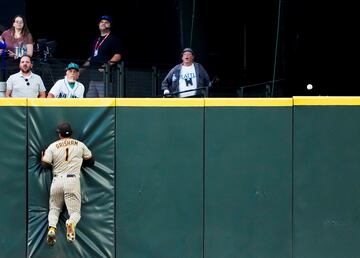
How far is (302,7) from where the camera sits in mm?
14969

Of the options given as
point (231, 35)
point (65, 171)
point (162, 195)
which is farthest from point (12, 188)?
point (231, 35)

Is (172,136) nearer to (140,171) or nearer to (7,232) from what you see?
(140,171)

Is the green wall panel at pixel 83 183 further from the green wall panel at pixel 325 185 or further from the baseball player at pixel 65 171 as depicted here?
the green wall panel at pixel 325 185

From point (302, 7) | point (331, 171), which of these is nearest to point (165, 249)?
point (331, 171)

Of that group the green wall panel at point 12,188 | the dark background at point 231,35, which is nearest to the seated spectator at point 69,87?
the green wall panel at point 12,188

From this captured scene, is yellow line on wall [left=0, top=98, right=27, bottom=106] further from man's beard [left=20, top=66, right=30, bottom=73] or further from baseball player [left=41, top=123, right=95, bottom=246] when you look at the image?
man's beard [left=20, top=66, right=30, bottom=73]

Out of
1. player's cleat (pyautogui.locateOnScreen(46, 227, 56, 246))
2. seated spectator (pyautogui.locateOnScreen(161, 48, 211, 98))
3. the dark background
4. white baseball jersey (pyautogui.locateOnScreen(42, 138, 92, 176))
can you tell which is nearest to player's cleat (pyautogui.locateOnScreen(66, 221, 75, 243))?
player's cleat (pyautogui.locateOnScreen(46, 227, 56, 246))

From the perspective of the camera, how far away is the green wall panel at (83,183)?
11109 mm

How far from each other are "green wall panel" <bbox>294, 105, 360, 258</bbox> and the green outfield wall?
0.6 inches

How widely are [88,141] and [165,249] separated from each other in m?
1.93

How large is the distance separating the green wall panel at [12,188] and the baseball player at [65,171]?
51 cm

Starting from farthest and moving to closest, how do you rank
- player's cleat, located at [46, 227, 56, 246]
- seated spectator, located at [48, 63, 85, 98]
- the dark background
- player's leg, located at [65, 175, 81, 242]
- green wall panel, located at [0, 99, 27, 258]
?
the dark background → seated spectator, located at [48, 63, 85, 98] → green wall panel, located at [0, 99, 27, 258] → player's leg, located at [65, 175, 81, 242] → player's cleat, located at [46, 227, 56, 246]

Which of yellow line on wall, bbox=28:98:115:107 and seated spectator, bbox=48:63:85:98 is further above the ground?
seated spectator, bbox=48:63:85:98

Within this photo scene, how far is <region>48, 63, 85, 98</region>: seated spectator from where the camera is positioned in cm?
1193
